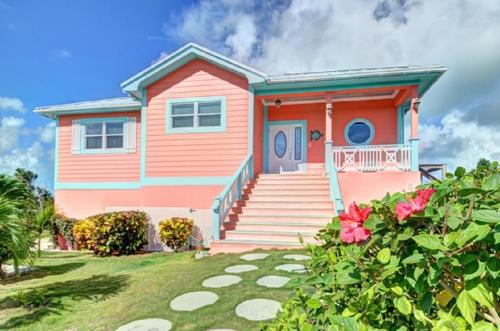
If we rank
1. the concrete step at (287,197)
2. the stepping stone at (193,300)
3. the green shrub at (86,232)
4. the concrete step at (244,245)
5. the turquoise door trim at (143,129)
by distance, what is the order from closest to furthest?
the stepping stone at (193,300), the concrete step at (244,245), the concrete step at (287,197), the green shrub at (86,232), the turquoise door trim at (143,129)

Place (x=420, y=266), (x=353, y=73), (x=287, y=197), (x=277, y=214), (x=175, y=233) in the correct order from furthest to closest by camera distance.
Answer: (x=353, y=73) < (x=287, y=197) < (x=175, y=233) < (x=277, y=214) < (x=420, y=266)

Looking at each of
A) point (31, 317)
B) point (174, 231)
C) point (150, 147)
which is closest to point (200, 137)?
point (150, 147)

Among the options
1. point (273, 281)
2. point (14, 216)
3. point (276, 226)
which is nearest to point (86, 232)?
point (14, 216)

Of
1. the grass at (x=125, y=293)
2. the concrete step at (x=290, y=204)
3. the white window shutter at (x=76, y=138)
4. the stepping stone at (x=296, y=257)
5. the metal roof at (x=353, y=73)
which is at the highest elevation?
the metal roof at (x=353, y=73)

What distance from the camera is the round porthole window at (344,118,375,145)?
447 inches

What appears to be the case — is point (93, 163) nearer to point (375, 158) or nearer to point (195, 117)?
point (195, 117)

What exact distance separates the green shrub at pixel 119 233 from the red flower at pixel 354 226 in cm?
895

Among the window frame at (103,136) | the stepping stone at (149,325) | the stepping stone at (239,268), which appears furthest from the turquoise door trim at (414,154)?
the window frame at (103,136)

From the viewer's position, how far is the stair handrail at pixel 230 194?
7771 mm

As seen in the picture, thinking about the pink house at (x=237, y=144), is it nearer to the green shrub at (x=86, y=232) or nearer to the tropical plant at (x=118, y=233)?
the tropical plant at (x=118, y=233)

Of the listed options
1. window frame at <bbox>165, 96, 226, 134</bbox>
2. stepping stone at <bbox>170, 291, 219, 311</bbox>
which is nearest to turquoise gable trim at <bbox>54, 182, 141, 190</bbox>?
window frame at <bbox>165, 96, 226, 134</bbox>

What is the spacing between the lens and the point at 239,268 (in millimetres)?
5531

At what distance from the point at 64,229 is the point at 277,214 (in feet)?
26.7

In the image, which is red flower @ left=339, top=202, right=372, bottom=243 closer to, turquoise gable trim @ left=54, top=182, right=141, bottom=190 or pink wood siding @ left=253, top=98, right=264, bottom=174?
pink wood siding @ left=253, top=98, right=264, bottom=174
